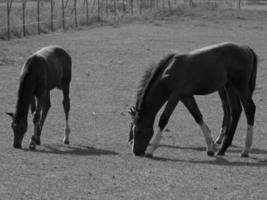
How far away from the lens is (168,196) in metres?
8.96

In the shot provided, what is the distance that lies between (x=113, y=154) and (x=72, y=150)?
2.74ft

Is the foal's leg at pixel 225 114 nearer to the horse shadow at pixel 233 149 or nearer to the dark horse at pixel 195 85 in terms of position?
the horse shadow at pixel 233 149

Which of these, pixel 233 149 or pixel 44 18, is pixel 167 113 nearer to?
pixel 233 149

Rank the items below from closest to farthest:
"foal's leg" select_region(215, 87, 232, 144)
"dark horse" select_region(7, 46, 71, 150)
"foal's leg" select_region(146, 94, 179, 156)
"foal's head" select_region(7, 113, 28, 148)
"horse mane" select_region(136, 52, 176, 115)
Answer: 1. "foal's leg" select_region(146, 94, 179, 156)
2. "horse mane" select_region(136, 52, 176, 115)
3. "foal's head" select_region(7, 113, 28, 148)
4. "dark horse" select_region(7, 46, 71, 150)
5. "foal's leg" select_region(215, 87, 232, 144)

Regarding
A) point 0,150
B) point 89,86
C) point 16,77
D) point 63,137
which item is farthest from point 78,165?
point 16,77

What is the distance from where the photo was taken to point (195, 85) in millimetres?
12266

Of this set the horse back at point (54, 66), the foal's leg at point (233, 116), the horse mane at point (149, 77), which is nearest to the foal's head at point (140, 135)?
the horse mane at point (149, 77)

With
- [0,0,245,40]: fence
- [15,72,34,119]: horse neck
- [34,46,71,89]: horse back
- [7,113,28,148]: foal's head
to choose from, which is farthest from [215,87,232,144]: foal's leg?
[0,0,245,40]: fence

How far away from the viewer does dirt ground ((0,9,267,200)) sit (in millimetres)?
9312

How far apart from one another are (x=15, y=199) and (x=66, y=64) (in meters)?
6.17

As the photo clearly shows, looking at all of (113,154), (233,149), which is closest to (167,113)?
(113,154)

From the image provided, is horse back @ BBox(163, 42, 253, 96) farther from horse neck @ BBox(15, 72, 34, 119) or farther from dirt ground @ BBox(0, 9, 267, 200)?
horse neck @ BBox(15, 72, 34, 119)

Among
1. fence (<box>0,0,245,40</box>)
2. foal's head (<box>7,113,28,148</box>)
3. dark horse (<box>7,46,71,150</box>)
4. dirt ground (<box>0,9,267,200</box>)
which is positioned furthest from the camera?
fence (<box>0,0,245,40</box>)

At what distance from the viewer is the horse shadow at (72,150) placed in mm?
12508
